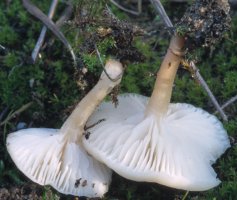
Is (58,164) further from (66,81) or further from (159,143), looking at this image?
(66,81)

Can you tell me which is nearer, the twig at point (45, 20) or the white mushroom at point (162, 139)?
the white mushroom at point (162, 139)

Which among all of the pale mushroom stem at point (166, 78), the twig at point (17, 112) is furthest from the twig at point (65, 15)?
the pale mushroom stem at point (166, 78)

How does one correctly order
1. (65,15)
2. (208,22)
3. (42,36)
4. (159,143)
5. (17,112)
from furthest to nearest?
(65,15) < (42,36) < (17,112) < (159,143) < (208,22)

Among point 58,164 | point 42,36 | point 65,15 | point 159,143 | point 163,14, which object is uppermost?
point 163,14

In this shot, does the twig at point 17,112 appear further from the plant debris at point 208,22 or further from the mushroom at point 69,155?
the plant debris at point 208,22

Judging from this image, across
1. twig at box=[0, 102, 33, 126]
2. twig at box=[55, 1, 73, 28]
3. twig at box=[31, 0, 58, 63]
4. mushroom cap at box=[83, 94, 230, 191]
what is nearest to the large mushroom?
mushroom cap at box=[83, 94, 230, 191]

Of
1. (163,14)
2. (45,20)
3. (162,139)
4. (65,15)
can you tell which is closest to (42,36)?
(45,20)

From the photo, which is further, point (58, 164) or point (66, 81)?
point (66, 81)
